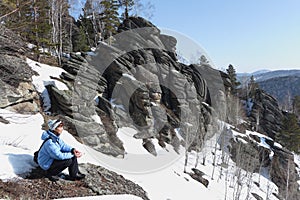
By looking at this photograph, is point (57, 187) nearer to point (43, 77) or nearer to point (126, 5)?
point (43, 77)

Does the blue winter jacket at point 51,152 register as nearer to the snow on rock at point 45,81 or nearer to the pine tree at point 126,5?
the snow on rock at point 45,81

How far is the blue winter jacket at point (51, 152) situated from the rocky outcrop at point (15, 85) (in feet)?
17.2

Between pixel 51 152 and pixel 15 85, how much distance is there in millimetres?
7631

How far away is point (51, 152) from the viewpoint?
5.32 metres

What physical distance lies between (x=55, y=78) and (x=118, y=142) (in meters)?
6.04

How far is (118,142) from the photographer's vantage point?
1603 cm

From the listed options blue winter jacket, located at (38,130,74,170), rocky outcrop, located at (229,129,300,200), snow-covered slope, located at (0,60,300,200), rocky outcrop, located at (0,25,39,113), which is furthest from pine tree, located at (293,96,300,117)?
blue winter jacket, located at (38,130,74,170)

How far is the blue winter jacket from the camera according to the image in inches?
209

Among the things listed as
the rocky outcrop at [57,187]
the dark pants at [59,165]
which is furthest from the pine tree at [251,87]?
the dark pants at [59,165]

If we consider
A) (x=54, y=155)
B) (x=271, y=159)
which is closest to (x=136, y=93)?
(x=54, y=155)

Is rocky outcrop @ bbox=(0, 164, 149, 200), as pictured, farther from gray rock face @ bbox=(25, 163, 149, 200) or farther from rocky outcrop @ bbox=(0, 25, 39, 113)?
rocky outcrop @ bbox=(0, 25, 39, 113)

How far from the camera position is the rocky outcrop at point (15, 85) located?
1006cm

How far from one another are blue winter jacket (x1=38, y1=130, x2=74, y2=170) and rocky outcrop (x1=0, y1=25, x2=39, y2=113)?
17.2 feet

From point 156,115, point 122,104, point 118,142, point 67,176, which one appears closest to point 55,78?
point 118,142
